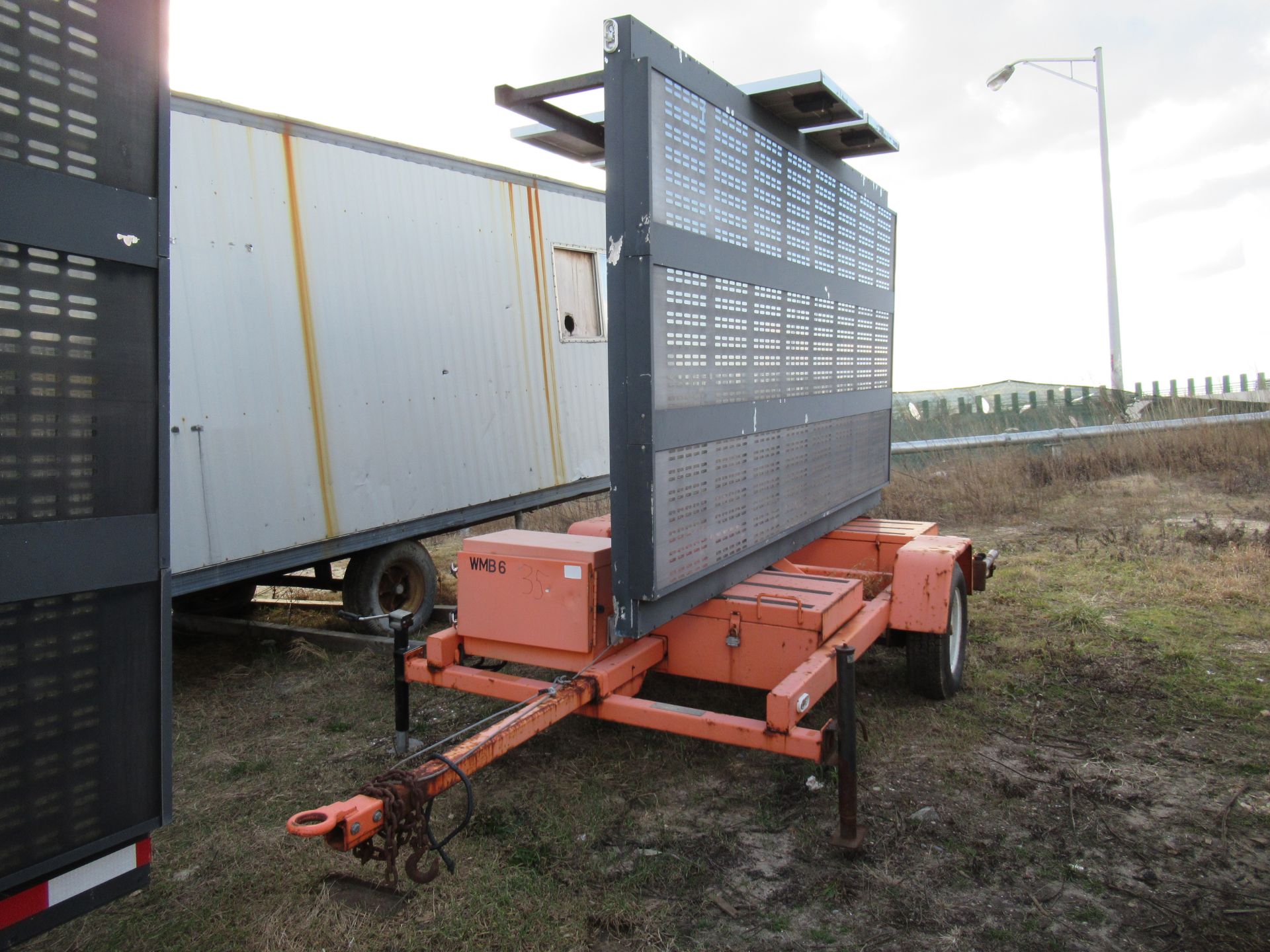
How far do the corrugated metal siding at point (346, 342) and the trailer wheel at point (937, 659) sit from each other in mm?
3816

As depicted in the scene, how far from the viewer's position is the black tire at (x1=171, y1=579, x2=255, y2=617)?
6836mm

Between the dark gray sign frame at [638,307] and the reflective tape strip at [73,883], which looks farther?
the dark gray sign frame at [638,307]

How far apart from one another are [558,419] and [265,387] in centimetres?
312

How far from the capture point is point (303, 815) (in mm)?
2484

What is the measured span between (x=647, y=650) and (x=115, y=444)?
2627 mm

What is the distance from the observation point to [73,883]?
2146 mm

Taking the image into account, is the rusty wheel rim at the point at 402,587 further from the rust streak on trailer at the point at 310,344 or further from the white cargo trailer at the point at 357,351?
the rust streak on trailer at the point at 310,344

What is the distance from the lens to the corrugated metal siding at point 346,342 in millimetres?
5422

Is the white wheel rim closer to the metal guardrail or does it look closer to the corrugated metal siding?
the corrugated metal siding

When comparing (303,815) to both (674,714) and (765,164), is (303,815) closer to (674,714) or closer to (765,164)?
(674,714)

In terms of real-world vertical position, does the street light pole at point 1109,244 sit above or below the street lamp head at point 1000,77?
below

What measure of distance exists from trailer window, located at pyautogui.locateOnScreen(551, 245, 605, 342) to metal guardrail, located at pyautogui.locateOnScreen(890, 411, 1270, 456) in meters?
5.98

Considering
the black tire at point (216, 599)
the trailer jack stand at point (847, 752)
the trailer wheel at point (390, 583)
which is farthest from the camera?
the black tire at point (216, 599)

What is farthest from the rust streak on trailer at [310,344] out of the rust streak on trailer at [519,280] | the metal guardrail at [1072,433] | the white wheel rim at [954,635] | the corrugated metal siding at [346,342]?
the metal guardrail at [1072,433]
